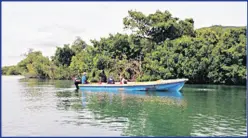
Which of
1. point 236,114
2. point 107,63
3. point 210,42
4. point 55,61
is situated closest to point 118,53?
point 107,63

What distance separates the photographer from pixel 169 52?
44062 mm

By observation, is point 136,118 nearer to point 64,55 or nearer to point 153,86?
point 153,86

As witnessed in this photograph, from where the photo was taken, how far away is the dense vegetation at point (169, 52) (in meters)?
42.7

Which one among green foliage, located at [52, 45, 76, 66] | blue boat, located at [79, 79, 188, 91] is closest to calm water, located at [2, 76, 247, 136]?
blue boat, located at [79, 79, 188, 91]

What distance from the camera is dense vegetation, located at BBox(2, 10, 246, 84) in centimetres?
4272

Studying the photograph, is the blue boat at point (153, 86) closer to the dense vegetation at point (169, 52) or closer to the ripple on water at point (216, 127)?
the dense vegetation at point (169, 52)

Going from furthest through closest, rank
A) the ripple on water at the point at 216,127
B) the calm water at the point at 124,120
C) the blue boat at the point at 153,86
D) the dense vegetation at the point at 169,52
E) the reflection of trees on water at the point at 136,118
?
the dense vegetation at the point at 169,52 < the blue boat at the point at 153,86 < the reflection of trees on water at the point at 136,118 < the calm water at the point at 124,120 < the ripple on water at the point at 216,127

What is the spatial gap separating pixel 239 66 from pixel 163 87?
15.6m

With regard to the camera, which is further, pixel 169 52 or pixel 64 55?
pixel 64 55

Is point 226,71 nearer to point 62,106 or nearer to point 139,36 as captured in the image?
point 139,36

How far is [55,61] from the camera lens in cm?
6969

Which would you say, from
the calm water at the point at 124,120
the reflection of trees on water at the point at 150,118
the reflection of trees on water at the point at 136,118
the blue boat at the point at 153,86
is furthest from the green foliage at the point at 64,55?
the reflection of trees on water at the point at 150,118

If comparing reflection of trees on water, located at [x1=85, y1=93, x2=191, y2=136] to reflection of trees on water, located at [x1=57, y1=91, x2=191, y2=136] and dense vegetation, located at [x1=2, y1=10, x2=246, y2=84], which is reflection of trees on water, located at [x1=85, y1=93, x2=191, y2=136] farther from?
dense vegetation, located at [x1=2, y1=10, x2=246, y2=84]

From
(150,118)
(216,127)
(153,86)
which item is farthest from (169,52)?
(216,127)
